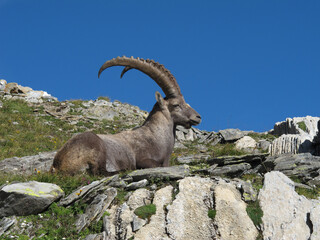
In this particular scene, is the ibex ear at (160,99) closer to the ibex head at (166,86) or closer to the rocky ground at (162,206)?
the ibex head at (166,86)

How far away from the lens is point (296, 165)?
33.7 ft

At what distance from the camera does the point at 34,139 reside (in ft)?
63.6

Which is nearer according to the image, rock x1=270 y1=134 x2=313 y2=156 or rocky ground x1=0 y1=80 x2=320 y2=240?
rocky ground x1=0 y1=80 x2=320 y2=240

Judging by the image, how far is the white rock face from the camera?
18.8 meters

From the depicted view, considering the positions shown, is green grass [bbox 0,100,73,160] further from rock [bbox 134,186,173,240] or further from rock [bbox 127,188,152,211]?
rock [bbox 134,186,173,240]

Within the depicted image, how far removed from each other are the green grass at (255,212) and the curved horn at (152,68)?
582 centimetres

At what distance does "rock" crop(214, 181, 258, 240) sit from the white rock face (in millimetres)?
11537

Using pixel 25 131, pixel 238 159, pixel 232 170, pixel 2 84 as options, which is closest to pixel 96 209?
pixel 232 170

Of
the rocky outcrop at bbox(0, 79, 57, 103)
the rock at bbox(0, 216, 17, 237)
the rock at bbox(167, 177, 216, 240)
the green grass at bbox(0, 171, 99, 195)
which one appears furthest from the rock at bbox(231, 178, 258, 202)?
the rocky outcrop at bbox(0, 79, 57, 103)

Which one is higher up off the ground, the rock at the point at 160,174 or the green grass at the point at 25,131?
the green grass at the point at 25,131

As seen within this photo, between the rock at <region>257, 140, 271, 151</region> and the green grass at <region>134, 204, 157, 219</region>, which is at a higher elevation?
the rock at <region>257, 140, 271, 151</region>

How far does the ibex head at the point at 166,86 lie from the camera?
12.2 m

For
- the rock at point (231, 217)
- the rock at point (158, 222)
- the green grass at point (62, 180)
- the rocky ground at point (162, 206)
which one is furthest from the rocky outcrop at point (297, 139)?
the green grass at point (62, 180)

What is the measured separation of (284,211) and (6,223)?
4.81 metres
